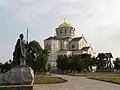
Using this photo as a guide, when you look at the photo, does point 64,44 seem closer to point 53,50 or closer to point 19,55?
point 53,50

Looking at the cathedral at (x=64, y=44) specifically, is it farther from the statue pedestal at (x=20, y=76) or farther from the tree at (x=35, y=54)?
the statue pedestal at (x=20, y=76)

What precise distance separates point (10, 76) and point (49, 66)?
327 ft

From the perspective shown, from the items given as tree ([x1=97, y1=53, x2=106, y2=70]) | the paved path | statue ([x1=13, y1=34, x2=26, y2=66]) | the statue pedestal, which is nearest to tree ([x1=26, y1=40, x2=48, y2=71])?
the paved path

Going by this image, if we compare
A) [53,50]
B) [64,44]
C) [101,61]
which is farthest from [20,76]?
[64,44]

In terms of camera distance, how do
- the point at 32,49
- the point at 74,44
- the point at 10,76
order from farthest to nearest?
1. the point at 74,44
2. the point at 32,49
3. the point at 10,76

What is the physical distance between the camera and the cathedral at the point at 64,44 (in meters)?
121

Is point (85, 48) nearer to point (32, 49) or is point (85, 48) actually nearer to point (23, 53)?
point (32, 49)

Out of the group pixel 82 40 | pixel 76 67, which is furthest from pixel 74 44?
pixel 76 67

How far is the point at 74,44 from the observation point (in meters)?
124

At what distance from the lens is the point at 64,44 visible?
406 feet

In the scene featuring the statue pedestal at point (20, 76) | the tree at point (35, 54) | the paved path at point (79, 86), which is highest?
the tree at point (35, 54)

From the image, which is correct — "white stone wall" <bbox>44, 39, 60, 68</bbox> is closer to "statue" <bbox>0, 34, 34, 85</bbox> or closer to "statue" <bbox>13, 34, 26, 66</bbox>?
"statue" <bbox>13, 34, 26, 66</bbox>

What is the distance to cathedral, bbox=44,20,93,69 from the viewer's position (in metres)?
121

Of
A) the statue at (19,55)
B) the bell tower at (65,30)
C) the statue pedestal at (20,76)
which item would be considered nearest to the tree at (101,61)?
the bell tower at (65,30)
